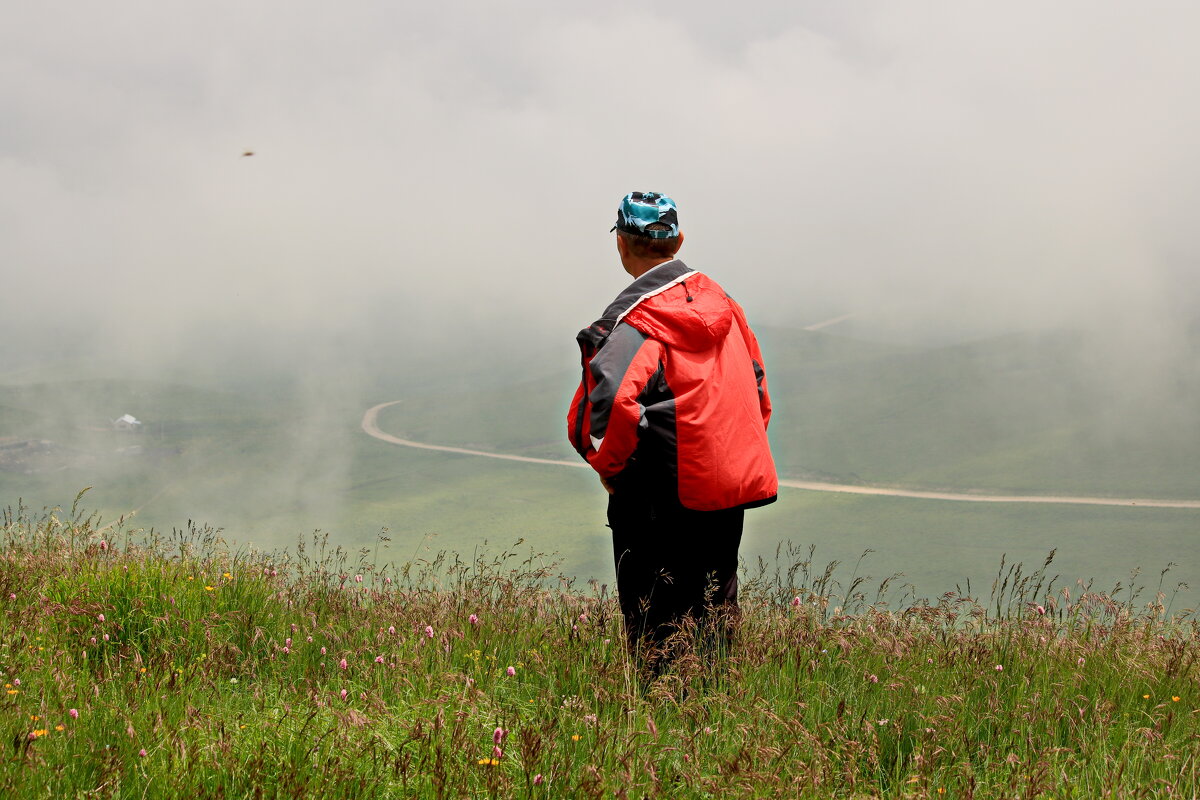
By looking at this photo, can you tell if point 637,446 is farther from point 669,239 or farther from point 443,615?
point 443,615

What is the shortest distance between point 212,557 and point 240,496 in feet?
87.4

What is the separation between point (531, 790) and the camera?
255 cm

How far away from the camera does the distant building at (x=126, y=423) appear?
36.8 metres

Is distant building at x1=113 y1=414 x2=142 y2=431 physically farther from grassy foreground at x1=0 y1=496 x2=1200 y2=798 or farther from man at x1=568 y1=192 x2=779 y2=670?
man at x1=568 y1=192 x2=779 y2=670

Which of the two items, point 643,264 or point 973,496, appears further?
point 973,496

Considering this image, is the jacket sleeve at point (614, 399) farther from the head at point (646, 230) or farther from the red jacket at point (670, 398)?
the head at point (646, 230)

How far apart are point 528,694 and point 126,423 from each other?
38.5 m

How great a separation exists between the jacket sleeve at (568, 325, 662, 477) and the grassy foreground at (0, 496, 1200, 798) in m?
0.84

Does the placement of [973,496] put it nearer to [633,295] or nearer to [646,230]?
[646,230]

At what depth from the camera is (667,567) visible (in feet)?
13.2

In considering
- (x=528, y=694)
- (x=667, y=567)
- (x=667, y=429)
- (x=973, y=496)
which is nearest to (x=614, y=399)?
(x=667, y=429)

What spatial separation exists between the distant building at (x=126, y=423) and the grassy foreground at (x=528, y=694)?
113 feet

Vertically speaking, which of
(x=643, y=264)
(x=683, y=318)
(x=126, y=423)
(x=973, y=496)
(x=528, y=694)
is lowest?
(x=126, y=423)

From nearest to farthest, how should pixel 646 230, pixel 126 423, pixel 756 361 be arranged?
pixel 646 230 < pixel 756 361 < pixel 126 423
